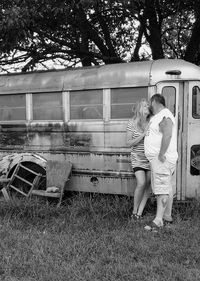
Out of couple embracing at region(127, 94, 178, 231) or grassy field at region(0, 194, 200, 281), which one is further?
couple embracing at region(127, 94, 178, 231)

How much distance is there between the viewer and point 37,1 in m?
7.43

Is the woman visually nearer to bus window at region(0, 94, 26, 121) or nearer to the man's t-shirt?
the man's t-shirt

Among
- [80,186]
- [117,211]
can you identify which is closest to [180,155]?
[117,211]

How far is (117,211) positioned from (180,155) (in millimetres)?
1253

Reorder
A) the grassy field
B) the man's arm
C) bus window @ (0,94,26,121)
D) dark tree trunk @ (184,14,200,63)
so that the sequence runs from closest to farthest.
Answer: the grassy field, the man's arm, bus window @ (0,94,26,121), dark tree trunk @ (184,14,200,63)

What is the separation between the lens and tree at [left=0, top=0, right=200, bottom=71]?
24.4ft

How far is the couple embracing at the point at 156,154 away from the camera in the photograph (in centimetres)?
527

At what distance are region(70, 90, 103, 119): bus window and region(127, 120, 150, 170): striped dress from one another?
2.61 feet

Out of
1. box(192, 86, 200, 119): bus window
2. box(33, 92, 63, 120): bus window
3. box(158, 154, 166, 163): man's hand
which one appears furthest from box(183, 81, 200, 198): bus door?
box(33, 92, 63, 120): bus window

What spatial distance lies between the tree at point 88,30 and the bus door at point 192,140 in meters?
2.25

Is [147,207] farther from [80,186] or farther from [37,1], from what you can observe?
[37,1]

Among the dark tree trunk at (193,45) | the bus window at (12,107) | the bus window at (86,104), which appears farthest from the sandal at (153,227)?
the dark tree trunk at (193,45)

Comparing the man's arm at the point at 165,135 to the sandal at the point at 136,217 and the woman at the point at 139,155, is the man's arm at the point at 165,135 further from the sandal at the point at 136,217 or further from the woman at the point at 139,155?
the sandal at the point at 136,217

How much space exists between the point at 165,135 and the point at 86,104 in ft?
5.92
